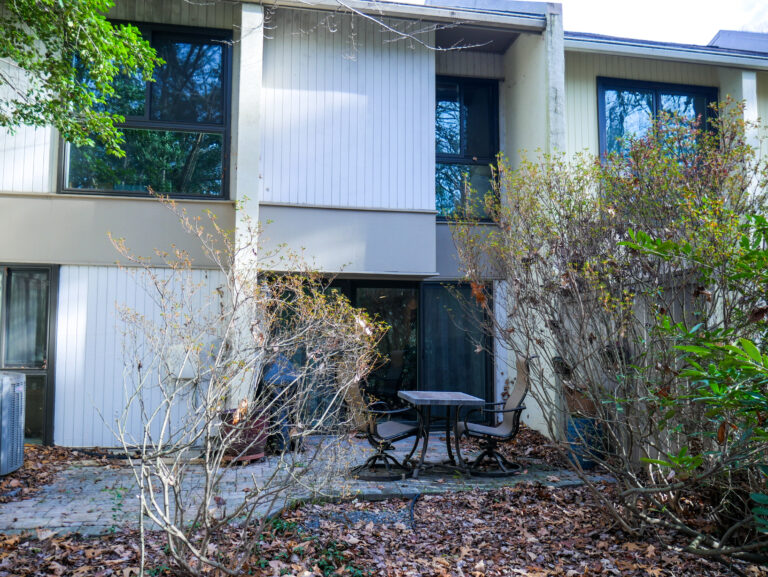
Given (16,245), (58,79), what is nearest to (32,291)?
(16,245)

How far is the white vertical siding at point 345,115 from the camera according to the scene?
8711mm

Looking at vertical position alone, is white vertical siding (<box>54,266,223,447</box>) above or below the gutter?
below

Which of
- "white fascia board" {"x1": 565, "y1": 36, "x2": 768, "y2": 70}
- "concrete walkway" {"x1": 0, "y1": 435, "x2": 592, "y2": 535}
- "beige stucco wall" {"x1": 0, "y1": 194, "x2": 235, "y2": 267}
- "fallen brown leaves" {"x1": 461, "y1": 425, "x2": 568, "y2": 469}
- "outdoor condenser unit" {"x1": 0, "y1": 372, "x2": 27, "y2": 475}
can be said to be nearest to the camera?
"concrete walkway" {"x1": 0, "y1": 435, "x2": 592, "y2": 535}

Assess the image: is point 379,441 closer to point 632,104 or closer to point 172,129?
point 172,129

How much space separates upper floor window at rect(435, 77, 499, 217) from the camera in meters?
10.1

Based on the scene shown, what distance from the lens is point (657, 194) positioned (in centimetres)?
541

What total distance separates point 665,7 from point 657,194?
19689mm

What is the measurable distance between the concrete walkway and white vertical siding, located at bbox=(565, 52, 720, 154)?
5938 mm

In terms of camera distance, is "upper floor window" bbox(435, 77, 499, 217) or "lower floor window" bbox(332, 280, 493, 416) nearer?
"lower floor window" bbox(332, 280, 493, 416)

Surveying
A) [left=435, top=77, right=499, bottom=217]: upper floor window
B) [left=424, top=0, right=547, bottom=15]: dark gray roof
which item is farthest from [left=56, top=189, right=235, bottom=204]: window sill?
[left=424, top=0, right=547, bottom=15]: dark gray roof

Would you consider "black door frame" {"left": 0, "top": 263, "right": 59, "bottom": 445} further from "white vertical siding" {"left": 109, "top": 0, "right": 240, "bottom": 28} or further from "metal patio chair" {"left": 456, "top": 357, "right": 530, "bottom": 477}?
"metal patio chair" {"left": 456, "top": 357, "right": 530, "bottom": 477}

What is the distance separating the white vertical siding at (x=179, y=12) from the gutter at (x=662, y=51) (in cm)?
548

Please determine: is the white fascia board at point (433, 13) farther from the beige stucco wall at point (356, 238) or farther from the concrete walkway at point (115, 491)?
the concrete walkway at point (115, 491)

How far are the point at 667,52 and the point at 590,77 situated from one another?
125 centimetres
